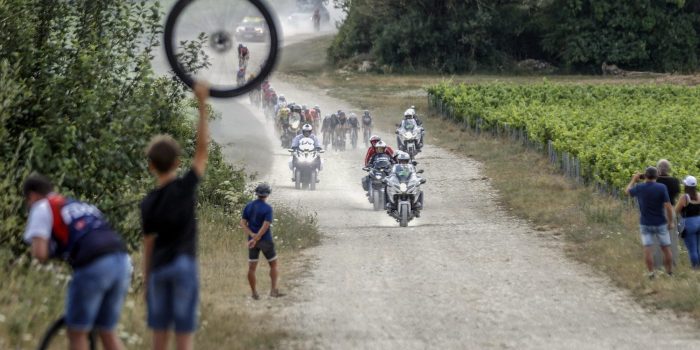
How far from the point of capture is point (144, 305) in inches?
550

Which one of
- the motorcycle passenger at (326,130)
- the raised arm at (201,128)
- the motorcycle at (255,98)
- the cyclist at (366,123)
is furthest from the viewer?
the motorcycle at (255,98)

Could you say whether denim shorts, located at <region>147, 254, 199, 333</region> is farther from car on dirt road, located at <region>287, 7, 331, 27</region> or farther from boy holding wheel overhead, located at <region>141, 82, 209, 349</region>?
car on dirt road, located at <region>287, 7, 331, 27</region>

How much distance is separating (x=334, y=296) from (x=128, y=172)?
3.64 metres

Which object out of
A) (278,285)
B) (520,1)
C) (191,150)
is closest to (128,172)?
(278,285)

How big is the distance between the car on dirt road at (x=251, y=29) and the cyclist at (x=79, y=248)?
5.99 feet

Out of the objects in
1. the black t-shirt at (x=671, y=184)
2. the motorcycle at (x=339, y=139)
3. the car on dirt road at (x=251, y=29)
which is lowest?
the motorcycle at (x=339, y=139)

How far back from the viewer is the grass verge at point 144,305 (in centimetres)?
1122

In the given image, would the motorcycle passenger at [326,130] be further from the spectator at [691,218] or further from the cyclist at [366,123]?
the spectator at [691,218]

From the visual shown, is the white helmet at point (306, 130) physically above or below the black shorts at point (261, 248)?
below

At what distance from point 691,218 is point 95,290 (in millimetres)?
13022

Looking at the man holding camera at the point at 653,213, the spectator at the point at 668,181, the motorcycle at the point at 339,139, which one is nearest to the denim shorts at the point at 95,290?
the man holding camera at the point at 653,213

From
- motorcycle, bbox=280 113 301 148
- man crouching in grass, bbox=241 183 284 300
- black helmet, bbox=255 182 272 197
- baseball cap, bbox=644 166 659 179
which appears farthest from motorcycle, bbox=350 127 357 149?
black helmet, bbox=255 182 272 197

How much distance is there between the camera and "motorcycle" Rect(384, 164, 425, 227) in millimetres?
27156

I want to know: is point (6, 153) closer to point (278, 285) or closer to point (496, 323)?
point (278, 285)
